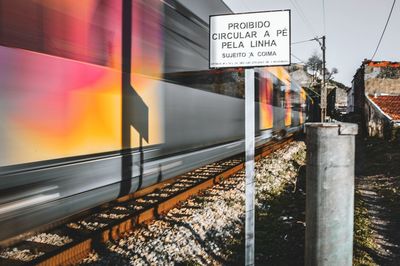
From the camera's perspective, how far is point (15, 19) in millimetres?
2488

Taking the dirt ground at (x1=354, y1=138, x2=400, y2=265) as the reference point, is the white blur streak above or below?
above

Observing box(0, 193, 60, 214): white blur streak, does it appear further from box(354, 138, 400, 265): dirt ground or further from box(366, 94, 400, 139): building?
box(366, 94, 400, 139): building

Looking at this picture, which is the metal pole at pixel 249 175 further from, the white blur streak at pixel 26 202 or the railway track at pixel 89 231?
the railway track at pixel 89 231

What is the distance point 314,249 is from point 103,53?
2.45 m

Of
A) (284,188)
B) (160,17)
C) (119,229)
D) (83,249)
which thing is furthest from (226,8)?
(83,249)

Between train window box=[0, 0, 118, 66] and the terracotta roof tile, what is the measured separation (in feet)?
74.9

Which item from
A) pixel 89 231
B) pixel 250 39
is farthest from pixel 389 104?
pixel 250 39

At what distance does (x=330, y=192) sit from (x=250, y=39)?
1.25 m

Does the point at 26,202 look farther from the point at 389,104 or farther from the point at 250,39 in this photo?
the point at 389,104

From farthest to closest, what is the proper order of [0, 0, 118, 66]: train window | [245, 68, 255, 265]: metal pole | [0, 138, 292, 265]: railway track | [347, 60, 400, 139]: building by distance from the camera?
1. [347, 60, 400, 139]: building
2. [0, 138, 292, 265]: railway track
3. [245, 68, 255, 265]: metal pole
4. [0, 0, 118, 66]: train window

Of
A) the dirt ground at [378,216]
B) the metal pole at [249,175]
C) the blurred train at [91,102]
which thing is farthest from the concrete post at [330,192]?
the blurred train at [91,102]

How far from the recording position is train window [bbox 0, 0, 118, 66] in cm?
247

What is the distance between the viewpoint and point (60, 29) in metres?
2.82

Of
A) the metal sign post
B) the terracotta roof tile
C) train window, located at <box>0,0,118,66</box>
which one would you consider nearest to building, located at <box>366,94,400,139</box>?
the terracotta roof tile
